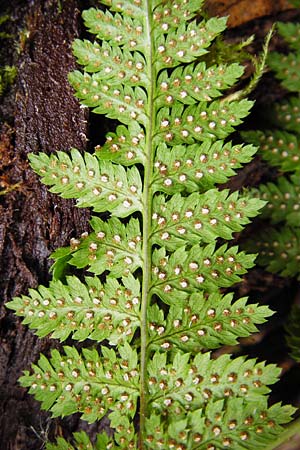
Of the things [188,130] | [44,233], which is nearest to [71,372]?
[44,233]

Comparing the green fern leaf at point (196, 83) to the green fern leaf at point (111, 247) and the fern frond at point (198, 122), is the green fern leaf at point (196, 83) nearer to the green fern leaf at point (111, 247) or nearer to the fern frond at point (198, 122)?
the fern frond at point (198, 122)

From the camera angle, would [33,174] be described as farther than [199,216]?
A: Yes

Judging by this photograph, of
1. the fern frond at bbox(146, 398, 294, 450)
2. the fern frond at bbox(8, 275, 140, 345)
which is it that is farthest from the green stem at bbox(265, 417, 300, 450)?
the fern frond at bbox(8, 275, 140, 345)

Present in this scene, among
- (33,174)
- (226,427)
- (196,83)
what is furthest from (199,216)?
(226,427)

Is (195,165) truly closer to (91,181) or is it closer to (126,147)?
(126,147)

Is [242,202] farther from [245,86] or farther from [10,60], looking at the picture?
[10,60]

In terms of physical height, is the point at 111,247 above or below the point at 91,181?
below
